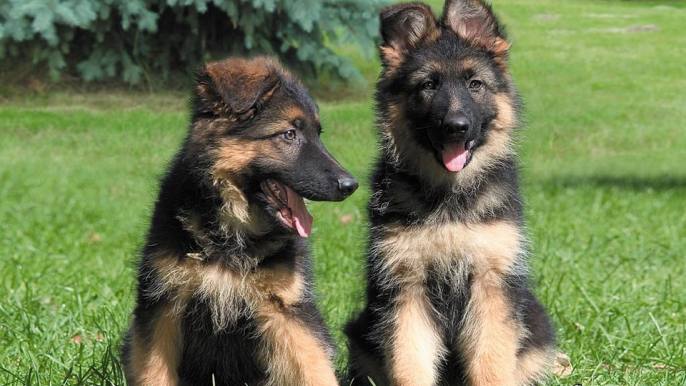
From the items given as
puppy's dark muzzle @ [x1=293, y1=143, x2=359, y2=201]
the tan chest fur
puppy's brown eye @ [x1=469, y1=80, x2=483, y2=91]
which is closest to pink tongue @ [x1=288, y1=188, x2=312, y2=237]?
puppy's dark muzzle @ [x1=293, y1=143, x2=359, y2=201]

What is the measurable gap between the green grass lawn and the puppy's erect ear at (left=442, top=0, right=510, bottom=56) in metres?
0.53

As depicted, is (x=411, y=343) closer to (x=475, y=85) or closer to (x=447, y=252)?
(x=447, y=252)

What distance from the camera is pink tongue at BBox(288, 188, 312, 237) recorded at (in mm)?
4542

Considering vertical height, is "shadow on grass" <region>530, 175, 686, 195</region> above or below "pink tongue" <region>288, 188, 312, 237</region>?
below

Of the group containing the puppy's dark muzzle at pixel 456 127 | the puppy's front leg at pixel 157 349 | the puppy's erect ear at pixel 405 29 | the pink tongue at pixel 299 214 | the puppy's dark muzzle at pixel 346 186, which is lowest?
the puppy's front leg at pixel 157 349

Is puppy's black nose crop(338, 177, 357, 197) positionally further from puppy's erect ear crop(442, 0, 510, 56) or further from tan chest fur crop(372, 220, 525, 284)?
puppy's erect ear crop(442, 0, 510, 56)

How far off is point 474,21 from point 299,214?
1539 millimetres

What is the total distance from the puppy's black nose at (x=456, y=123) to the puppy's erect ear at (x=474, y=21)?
68 centimetres

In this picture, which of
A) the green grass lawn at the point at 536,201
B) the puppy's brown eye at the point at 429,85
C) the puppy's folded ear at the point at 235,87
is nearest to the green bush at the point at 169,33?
the green grass lawn at the point at 536,201

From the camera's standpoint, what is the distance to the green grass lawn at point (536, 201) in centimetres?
588

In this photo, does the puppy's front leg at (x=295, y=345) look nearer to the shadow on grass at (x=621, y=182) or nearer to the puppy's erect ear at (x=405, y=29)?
the puppy's erect ear at (x=405, y=29)

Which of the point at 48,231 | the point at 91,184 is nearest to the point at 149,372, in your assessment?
the point at 48,231

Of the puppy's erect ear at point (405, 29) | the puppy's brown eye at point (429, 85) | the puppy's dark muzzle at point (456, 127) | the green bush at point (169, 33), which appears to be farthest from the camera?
the green bush at point (169, 33)

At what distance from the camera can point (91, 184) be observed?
12094 millimetres
